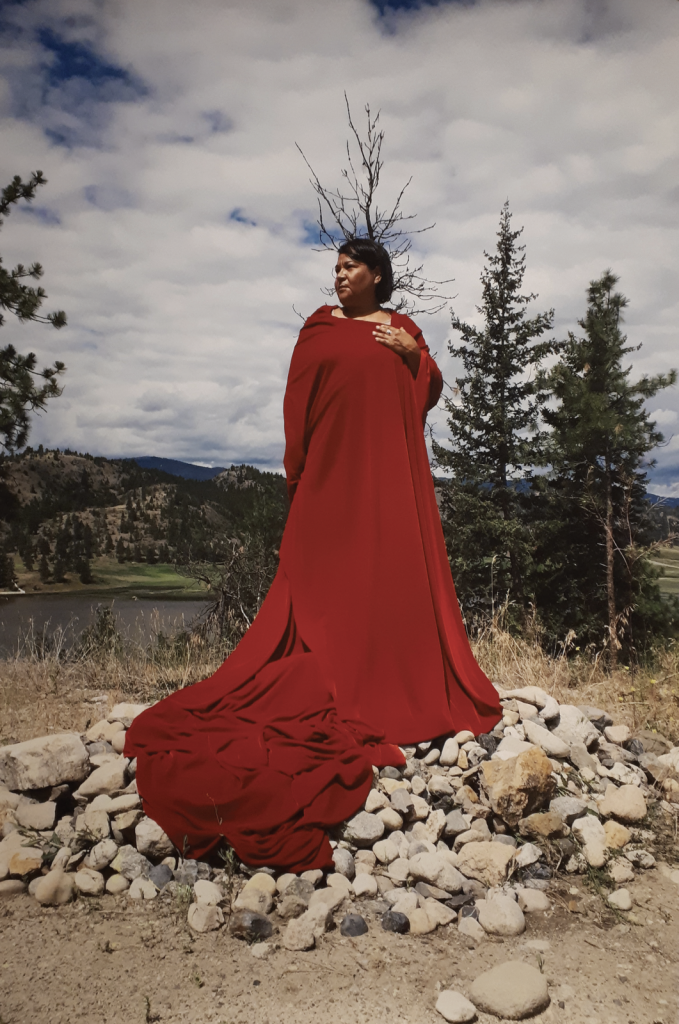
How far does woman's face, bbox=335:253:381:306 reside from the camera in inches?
157

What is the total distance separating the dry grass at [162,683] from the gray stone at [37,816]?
1355mm

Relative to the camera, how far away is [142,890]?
9.14 ft

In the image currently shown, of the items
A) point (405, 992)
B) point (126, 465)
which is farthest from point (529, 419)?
point (126, 465)

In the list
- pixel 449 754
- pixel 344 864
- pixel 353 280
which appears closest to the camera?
pixel 344 864

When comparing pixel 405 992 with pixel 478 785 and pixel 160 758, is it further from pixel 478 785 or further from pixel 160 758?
pixel 160 758

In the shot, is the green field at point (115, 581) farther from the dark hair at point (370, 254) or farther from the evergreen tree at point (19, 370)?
the dark hair at point (370, 254)

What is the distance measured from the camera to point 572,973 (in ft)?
7.46

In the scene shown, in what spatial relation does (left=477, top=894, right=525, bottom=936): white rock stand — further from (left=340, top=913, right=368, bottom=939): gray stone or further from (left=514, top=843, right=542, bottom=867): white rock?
(left=340, top=913, right=368, bottom=939): gray stone

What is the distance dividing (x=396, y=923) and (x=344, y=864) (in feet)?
1.42

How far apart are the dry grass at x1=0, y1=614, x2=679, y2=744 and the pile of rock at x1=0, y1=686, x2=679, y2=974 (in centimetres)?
105

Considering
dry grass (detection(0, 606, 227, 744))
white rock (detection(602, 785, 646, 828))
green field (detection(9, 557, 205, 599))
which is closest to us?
white rock (detection(602, 785, 646, 828))

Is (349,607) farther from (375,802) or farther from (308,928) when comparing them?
(308,928)

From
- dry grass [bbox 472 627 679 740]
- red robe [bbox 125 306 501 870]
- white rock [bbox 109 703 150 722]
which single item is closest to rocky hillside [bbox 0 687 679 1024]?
red robe [bbox 125 306 501 870]

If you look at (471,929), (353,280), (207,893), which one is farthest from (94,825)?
(353,280)
